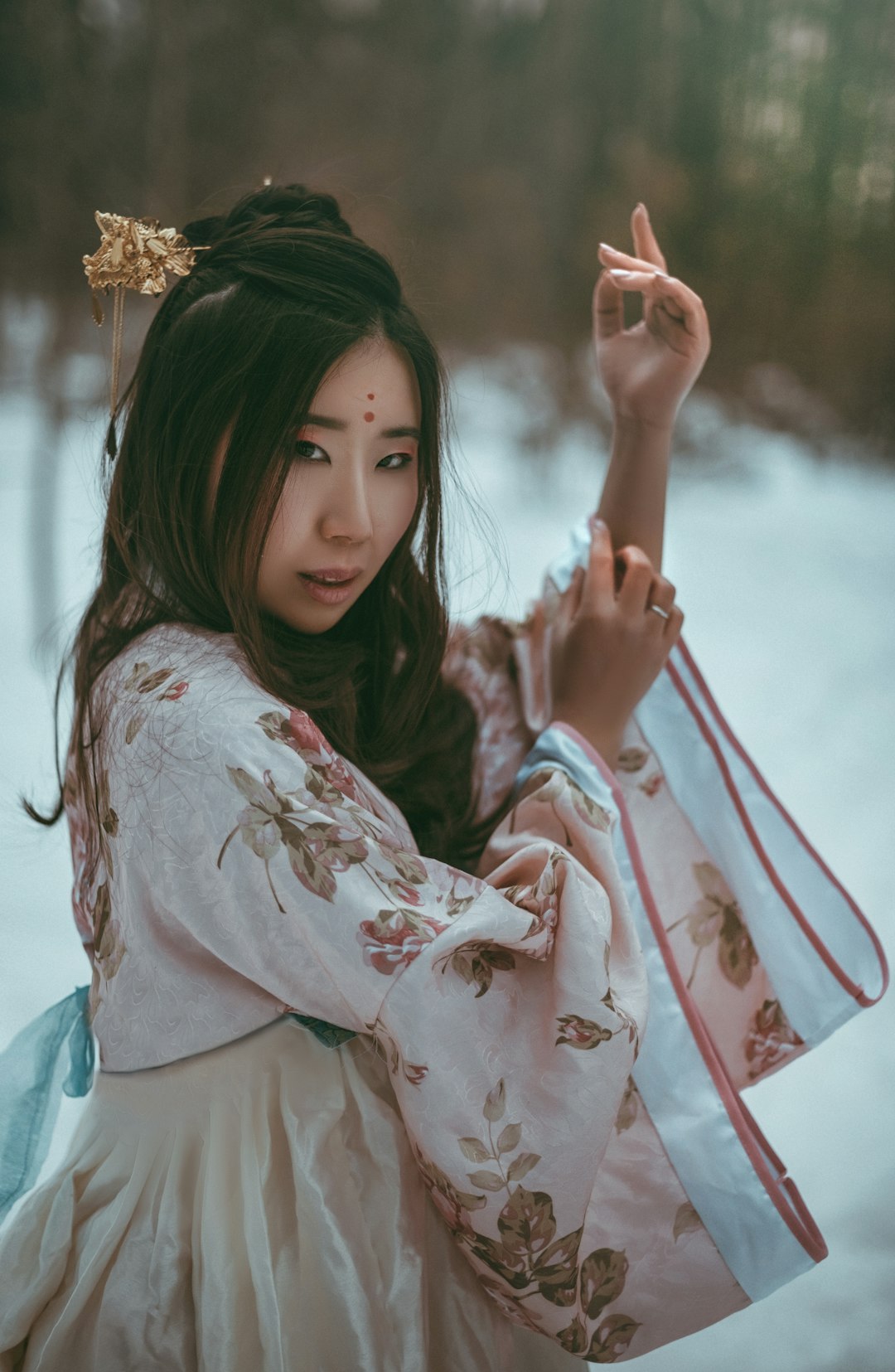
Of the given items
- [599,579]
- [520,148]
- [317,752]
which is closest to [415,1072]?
[317,752]

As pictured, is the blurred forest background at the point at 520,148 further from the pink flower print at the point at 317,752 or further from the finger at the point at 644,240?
the pink flower print at the point at 317,752

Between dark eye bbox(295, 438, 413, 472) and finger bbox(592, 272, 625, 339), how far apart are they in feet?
0.84

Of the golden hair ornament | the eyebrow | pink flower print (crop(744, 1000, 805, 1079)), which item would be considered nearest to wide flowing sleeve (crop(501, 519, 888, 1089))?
pink flower print (crop(744, 1000, 805, 1079))

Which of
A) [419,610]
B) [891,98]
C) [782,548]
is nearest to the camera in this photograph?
[419,610]

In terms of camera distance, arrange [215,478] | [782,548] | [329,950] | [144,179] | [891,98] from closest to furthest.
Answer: [329,950], [215,478], [144,179], [891,98], [782,548]

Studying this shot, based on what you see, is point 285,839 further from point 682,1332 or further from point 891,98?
point 891,98

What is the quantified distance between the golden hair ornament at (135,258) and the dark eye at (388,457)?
0.43 feet

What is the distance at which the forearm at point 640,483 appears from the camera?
92 cm

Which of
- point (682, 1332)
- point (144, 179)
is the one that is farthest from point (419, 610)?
point (144, 179)

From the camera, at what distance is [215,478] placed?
0.69 meters

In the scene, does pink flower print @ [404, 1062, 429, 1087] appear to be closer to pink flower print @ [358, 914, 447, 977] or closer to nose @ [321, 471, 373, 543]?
pink flower print @ [358, 914, 447, 977]

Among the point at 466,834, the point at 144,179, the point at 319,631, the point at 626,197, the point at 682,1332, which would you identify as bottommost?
the point at 682,1332

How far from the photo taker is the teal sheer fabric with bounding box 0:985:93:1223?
748 mm

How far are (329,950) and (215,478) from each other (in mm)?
281
